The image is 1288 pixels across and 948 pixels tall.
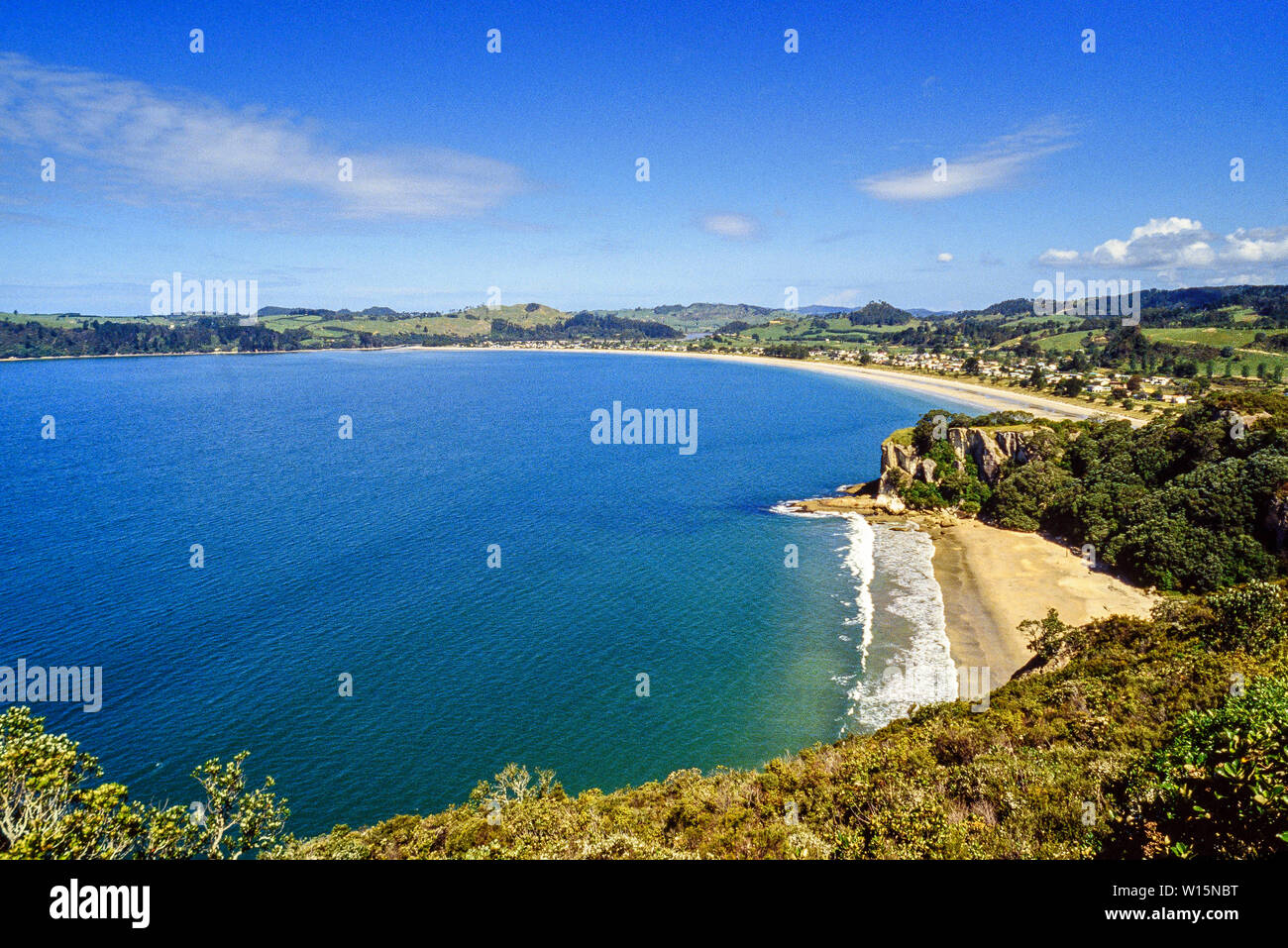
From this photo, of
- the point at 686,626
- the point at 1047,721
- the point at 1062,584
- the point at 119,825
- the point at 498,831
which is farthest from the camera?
the point at 1062,584

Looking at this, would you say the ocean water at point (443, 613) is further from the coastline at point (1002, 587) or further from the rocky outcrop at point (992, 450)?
the rocky outcrop at point (992, 450)

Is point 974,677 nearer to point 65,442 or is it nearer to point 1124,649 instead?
point 1124,649

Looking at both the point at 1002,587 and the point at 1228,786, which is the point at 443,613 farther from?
the point at 1228,786

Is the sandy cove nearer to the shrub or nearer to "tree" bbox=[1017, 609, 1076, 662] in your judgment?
"tree" bbox=[1017, 609, 1076, 662]

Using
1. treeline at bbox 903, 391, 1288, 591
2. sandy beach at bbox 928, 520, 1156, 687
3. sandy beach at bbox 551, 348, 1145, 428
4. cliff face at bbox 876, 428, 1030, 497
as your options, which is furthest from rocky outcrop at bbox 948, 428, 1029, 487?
sandy beach at bbox 551, 348, 1145, 428

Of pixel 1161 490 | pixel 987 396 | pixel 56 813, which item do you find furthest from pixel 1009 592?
pixel 987 396
